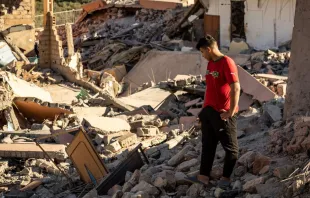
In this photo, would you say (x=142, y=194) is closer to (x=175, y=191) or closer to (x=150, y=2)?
(x=175, y=191)

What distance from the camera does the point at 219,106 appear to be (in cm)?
618

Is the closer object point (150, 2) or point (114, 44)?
point (114, 44)

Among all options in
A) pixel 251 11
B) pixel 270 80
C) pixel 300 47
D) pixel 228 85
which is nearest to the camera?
pixel 228 85

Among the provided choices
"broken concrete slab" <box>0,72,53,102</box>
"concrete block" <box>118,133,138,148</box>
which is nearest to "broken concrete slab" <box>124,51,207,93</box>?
"broken concrete slab" <box>0,72,53,102</box>

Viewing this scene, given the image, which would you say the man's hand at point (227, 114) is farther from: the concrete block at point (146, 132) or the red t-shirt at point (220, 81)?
the concrete block at point (146, 132)

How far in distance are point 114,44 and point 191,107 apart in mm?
12878

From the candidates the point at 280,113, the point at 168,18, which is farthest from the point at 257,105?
the point at 168,18

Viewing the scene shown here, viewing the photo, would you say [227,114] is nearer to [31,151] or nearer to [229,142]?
[229,142]

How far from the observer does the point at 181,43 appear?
2456 centimetres

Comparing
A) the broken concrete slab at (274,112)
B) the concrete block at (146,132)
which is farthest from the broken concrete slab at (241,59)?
the broken concrete slab at (274,112)

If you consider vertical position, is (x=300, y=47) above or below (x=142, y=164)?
above

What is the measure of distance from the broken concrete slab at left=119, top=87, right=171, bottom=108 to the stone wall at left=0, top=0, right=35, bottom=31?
10027mm

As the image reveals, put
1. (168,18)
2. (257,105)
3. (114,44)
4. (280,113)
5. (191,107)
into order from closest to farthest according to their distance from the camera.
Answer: (280,113)
(257,105)
(191,107)
(114,44)
(168,18)

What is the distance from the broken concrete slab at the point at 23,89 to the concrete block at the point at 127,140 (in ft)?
12.7
